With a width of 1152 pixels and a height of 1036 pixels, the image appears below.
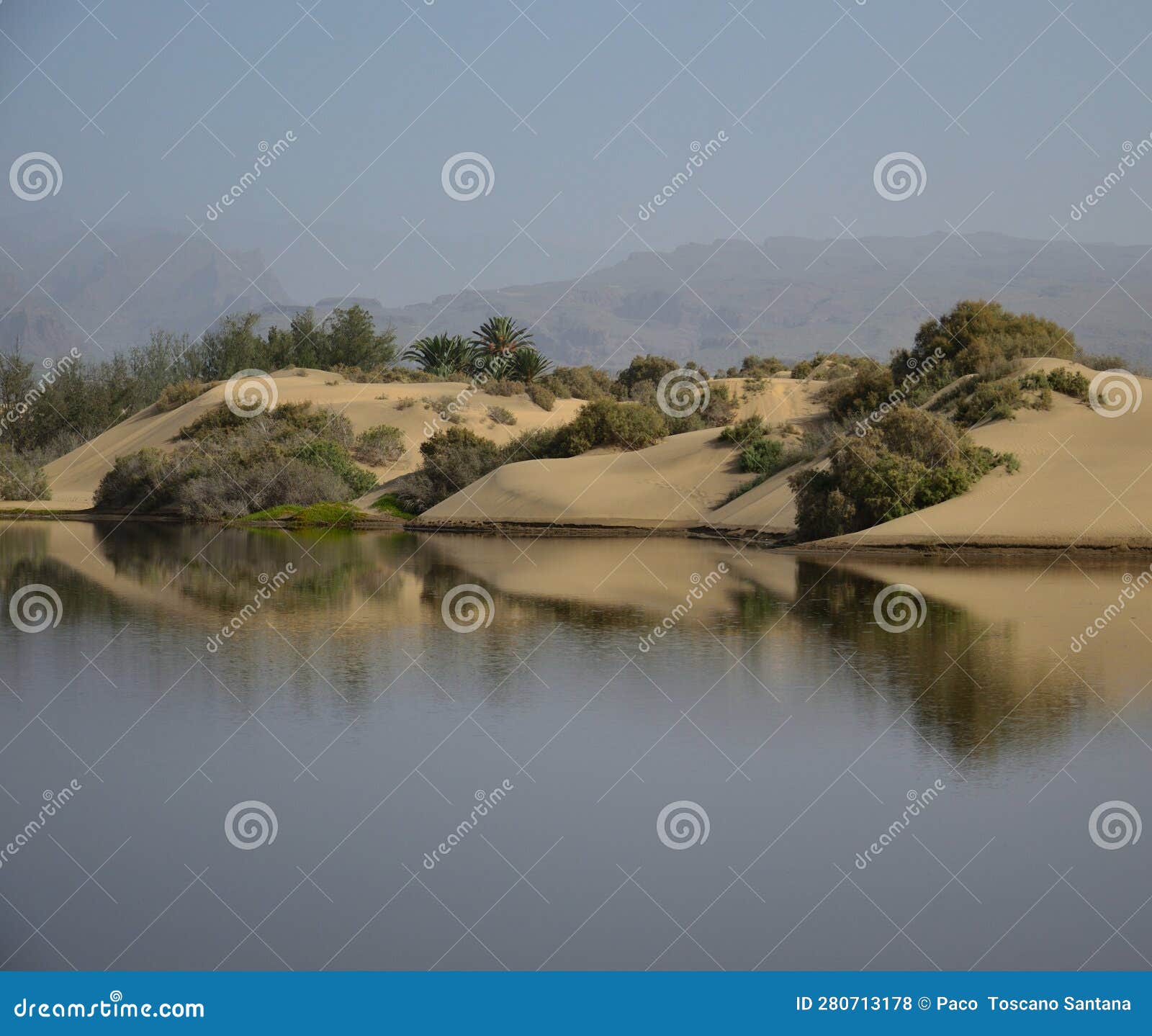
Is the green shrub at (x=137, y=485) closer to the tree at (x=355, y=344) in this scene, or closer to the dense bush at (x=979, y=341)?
the dense bush at (x=979, y=341)

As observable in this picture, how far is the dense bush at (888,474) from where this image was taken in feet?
103

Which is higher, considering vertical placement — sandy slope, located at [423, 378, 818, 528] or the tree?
the tree

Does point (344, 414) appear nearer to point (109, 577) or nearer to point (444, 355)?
point (444, 355)

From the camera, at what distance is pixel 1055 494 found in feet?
99.8

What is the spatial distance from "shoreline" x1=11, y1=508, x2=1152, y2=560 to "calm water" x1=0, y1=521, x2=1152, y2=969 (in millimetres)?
10783

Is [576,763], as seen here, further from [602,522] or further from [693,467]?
[693,467]

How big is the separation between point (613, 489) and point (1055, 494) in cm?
1477

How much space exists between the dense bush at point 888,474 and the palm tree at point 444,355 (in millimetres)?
46666

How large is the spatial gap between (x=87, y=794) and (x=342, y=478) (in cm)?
4217

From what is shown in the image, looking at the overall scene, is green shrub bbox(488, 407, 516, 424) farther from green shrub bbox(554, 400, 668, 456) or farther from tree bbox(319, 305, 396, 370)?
tree bbox(319, 305, 396, 370)

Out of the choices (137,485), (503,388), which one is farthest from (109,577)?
(503,388)

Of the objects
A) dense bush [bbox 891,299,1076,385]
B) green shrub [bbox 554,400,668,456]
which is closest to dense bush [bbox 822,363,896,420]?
dense bush [bbox 891,299,1076,385]

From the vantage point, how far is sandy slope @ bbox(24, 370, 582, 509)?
5731 cm

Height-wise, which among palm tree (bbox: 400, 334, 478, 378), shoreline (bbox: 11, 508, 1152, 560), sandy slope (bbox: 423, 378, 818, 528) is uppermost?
palm tree (bbox: 400, 334, 478, 378)
